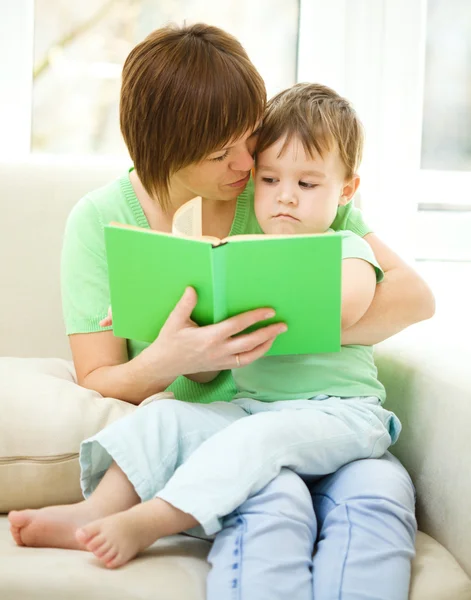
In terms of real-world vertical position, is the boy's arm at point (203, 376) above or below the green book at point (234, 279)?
below

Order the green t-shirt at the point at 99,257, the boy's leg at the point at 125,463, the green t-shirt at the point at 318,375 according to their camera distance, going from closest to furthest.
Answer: the boy's leg at the point at 125,463, the green t-shirt at the point at 318,375, the green t-shirt at the point at 99,257

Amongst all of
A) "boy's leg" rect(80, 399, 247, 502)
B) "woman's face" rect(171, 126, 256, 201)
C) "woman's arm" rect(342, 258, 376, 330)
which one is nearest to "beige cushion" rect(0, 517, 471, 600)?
"boy's leg" rect(80, 399, 247, 502)

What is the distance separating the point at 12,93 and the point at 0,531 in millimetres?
1305

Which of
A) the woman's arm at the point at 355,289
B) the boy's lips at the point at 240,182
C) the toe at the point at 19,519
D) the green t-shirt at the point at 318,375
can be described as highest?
the boy's lips at the point at 240,182

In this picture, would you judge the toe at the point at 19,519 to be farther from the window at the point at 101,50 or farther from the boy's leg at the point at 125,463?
the window at the point at 101,50

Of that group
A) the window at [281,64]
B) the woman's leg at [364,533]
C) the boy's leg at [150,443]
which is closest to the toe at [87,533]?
the boy's leg at [150,443]

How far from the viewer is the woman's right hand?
3.69 feet

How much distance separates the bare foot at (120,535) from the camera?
Answer: 978 mm

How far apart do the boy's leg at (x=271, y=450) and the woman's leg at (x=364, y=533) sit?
4cm

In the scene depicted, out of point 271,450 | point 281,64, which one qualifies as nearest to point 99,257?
point 271,450

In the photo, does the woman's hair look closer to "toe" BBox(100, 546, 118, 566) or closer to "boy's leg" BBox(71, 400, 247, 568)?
"boy's leg" BBox(71, 400, 247, 568)

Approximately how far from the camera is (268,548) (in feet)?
3.20

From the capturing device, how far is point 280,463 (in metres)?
1.08

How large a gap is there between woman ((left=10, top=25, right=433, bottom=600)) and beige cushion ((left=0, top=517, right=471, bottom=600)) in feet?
0.11
